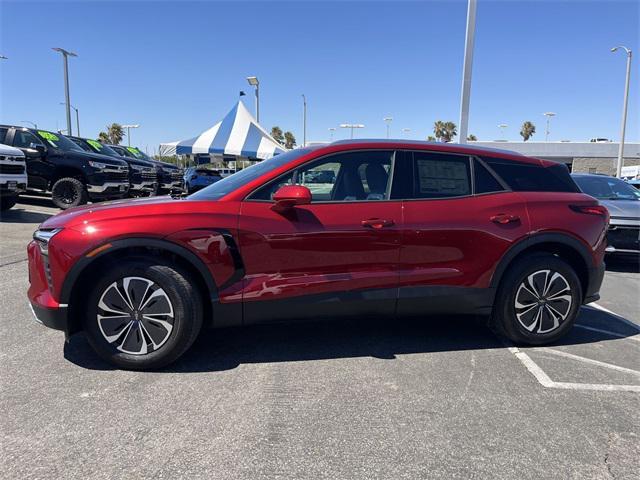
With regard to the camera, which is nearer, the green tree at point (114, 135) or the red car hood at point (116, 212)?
the red car hood at point (116, 212)

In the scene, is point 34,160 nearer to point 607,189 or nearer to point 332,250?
point 332,250

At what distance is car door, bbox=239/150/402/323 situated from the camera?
10.8 feet

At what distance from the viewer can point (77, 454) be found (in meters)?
2.33

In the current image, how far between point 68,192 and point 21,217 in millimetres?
1428

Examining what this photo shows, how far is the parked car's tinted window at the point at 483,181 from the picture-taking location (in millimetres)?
3826

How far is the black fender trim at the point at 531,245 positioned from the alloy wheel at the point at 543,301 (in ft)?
0.77

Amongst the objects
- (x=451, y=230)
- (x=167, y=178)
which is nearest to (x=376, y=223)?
(x=451, y=230)

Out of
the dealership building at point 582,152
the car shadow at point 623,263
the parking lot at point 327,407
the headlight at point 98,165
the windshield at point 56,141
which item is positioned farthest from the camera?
the dealership building at point 582,152

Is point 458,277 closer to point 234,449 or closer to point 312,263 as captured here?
point 312,263

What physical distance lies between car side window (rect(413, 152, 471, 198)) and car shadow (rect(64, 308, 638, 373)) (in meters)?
1.21

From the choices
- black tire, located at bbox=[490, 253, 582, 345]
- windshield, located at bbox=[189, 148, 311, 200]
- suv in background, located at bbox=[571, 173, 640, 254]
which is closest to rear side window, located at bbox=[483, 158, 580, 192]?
black tire, located at bbox=[490, 253, 582, 345]

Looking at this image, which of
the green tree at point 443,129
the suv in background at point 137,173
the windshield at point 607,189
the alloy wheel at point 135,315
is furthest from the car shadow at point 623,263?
the green tree at point 443,129

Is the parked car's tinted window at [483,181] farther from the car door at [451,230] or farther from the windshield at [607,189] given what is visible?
the windshield at [607,189]

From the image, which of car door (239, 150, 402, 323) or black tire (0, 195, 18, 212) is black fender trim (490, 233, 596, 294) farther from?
black tire (0, 195, 18, 212)
